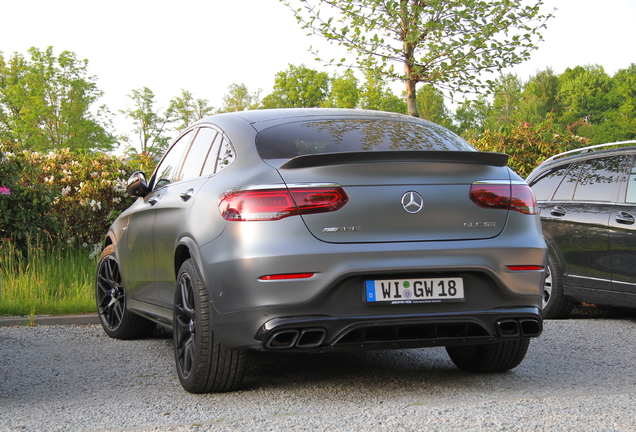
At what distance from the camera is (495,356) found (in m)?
4.78

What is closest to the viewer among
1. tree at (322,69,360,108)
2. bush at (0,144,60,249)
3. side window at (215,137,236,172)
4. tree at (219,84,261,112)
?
side window at (215,137,236,172)

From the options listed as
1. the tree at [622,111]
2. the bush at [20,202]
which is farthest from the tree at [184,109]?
the bush at [20,202]

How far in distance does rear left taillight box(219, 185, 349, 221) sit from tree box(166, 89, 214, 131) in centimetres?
5836

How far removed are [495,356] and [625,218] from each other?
9.88ft

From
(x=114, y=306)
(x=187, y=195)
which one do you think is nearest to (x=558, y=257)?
(x=114, y=306)


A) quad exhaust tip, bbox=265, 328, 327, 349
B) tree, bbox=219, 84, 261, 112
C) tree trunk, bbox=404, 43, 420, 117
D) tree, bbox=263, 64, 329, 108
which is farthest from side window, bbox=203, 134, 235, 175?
tree, bbox=219, 84, 261, 112

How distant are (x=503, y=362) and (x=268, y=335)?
69.2 inches

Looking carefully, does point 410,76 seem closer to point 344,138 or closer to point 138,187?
point 138,187

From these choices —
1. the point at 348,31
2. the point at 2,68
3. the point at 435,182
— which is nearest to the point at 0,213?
the point at 348,31

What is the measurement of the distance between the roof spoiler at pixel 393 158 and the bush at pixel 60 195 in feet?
24.6

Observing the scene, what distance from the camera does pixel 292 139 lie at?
4.43 meters

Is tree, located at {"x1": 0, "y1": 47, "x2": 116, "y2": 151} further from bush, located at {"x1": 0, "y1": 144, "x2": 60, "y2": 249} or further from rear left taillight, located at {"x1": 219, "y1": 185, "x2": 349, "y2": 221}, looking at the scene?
rear left taillight, located at {"x1": 219, "y1": 185, "x2": 349, "y2": 221}

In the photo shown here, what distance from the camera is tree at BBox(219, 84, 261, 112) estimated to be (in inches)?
2832

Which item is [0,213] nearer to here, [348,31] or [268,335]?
[348,31]
